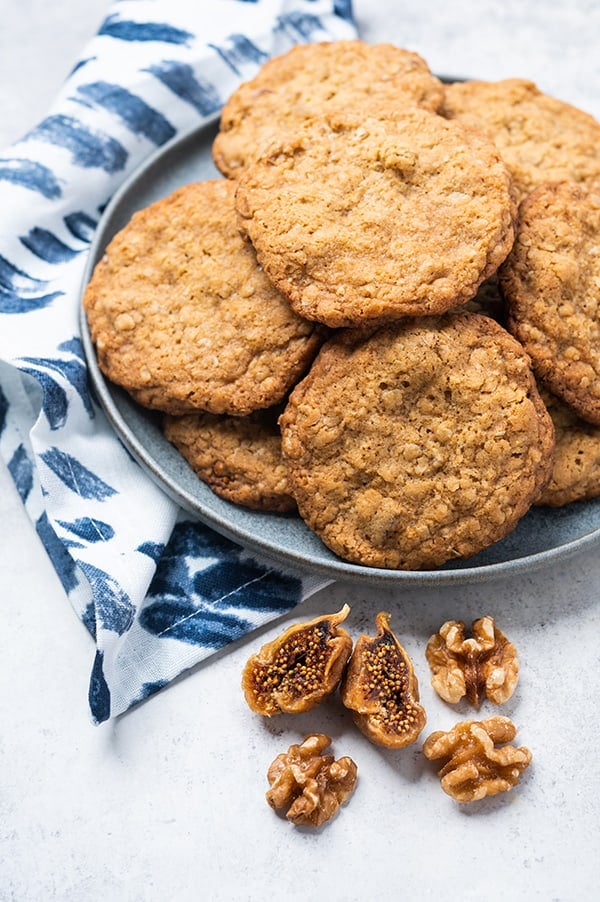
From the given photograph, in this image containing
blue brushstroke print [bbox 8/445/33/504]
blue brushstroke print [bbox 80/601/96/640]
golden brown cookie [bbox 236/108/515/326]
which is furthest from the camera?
blue brushstroke print [bbox 8/445/33/504]

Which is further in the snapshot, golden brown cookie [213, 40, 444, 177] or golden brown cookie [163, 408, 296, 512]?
golden brown cookie [213, 40, 444, 177]

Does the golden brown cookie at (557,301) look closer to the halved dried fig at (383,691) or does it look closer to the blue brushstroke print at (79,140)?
the halved dried fig at (383,691)

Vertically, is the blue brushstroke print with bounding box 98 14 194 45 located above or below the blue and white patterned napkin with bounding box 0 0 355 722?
above

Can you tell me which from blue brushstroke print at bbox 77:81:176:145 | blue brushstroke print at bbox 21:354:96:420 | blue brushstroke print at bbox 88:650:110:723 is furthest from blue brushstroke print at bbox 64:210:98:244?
blue brushstroke print at bbox 88:650:110:723

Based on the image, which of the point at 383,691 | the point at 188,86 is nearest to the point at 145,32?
the point at 188,86

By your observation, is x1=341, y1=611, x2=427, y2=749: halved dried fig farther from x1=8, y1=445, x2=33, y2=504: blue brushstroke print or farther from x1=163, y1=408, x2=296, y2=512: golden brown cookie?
x1=8, y1=445, x2=33, y2=504: blue brushstroke print

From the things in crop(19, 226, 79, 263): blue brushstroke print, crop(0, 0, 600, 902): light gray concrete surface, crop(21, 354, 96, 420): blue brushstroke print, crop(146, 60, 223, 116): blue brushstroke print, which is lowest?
crop(0, 0, 600, 902): light gray concrete surface

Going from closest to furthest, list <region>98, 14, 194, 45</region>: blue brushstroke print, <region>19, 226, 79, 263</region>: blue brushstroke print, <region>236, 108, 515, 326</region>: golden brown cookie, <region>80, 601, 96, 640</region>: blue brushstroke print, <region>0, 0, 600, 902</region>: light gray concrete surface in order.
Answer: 1. <region>236, 108, 515, 326</region>: golden brown cookie
2. <region>0, 0, 600, 902</region>: light gray concrete surface
3. <region>80, 601, 96, 640</region>: blue brushstroke print
4. <region>19, 226, 79, 263</region>: blue brushstroke print
5. <region>98, 14, 194, 45</region>: blue brushstroke print

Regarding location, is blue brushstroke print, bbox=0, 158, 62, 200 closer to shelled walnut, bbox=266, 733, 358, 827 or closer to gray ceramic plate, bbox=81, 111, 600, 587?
gray ceramic plate, bbox=81, 111, 600, 587
